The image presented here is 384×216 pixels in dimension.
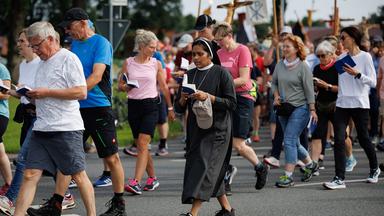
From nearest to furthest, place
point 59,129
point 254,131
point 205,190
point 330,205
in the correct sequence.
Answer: point 59,129 → point 205,190 → point 330,205 → point 254,131

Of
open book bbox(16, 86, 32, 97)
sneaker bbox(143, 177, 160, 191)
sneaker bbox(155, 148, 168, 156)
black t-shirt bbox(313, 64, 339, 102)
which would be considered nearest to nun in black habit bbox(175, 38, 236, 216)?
open book bbox(16, 86, 32, 97)

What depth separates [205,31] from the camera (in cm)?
1064

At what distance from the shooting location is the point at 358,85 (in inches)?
444

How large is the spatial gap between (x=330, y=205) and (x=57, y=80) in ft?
11.1

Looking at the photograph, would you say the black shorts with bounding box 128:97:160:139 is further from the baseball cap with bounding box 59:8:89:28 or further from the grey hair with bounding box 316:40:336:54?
the grey hair with bounding box 316:40:336:54

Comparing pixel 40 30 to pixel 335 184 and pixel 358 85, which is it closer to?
pixel 335 184

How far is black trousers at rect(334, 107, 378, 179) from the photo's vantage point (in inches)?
431

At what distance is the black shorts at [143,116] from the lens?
1095cm

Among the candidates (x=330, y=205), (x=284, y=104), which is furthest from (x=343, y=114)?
(x=330, y=205)

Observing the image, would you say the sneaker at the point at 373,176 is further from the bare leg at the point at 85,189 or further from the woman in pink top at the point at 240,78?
the bare leg at the point at 85,189

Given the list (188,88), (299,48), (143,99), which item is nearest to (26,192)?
(188,88)

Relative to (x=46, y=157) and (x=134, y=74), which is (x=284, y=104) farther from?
(x=46, y=157)

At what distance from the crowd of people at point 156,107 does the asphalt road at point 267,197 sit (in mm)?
208

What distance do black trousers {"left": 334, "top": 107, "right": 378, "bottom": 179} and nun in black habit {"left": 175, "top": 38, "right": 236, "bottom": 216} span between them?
2.68 m
